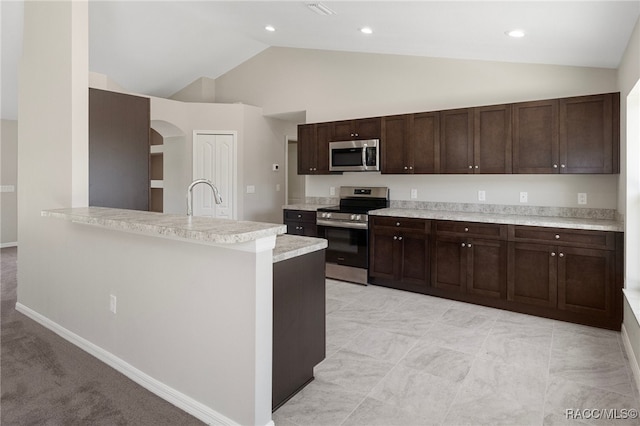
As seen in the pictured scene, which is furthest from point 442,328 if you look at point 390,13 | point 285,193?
point 285,193

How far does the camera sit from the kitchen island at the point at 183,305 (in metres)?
1.76

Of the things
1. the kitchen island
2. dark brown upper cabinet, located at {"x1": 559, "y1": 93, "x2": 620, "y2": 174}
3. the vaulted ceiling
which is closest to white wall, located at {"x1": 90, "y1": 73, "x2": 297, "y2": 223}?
the vaulted ceiling

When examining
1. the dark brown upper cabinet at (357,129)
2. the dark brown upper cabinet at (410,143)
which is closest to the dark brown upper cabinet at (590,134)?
the dark brown upper cabinet at (410,143)

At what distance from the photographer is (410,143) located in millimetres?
4414

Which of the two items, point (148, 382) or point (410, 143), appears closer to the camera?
point (148, 382)

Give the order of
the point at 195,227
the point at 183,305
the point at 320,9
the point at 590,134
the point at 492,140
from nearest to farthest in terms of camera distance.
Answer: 1. the point at 195,227
2. the point at 183,305
3. the point at 590,134
4. the point at 320,9
5. the point at 492,140

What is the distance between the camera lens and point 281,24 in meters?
4.44

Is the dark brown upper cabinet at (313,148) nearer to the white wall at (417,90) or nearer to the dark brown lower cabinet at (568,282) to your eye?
the white wall at (417,90)

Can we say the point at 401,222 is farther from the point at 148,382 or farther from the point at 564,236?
the point at 148,382

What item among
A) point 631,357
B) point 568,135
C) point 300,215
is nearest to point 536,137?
point 568,135

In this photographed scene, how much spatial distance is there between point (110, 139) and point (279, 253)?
2.21 metres

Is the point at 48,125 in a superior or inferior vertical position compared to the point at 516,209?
superior

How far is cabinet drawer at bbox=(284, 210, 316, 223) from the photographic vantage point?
4977 mm

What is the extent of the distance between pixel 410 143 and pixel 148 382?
3482 mm
